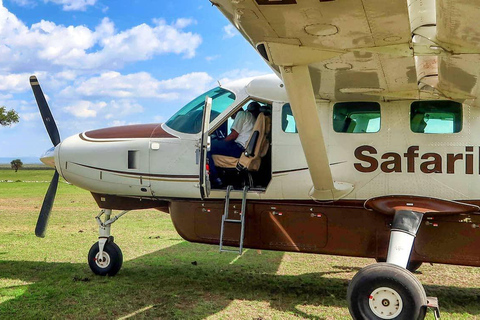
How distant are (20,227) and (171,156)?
7547mm

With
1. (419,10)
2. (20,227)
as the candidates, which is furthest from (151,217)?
(419,10)

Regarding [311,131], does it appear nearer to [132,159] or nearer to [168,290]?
[132,159]

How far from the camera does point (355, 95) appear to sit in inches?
221

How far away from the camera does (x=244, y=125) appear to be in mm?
6465

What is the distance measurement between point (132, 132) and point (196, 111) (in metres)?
1.06

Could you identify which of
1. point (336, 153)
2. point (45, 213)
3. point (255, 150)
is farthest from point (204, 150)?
point (45, 213)

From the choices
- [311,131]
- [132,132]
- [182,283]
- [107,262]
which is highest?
[132,132]

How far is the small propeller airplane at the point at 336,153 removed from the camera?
3.54 meters

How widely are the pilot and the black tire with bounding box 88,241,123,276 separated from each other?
6.67ft

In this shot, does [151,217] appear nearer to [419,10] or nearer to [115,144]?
[115,144]

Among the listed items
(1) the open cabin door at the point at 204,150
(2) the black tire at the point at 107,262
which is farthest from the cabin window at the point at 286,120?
(2) the black tire at the point at 107,262

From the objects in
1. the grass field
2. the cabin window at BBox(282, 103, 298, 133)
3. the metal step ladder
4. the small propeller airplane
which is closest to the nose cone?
the small propeller airplane

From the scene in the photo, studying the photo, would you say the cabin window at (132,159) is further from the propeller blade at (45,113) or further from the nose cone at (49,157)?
the propeller blade at (45,113)

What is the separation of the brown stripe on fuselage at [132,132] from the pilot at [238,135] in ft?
2.71
